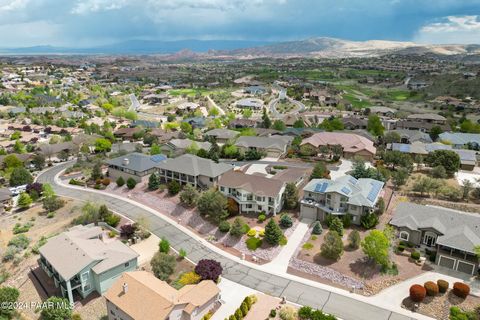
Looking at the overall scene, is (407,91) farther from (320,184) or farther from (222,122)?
(320,184)

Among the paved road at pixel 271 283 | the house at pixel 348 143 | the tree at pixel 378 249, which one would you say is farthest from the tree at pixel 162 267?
the house at pixel 348 143

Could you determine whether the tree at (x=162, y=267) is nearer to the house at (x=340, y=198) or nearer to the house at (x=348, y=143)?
the house at (x=340, y=198)

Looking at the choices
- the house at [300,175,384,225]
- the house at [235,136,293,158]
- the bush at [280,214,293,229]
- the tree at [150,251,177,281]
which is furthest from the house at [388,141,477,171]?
the tree at [150,251,177,281]

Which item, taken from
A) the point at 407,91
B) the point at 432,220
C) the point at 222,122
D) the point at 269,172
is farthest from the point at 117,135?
the point at 407,91

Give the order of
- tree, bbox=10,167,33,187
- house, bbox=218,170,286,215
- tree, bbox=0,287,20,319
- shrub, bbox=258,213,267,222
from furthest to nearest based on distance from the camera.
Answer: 1. tree, bbox=10,167,33,187
2. house, bbox=218,170,286,215
3. shrub, bbox=258,213,267,222
4. tree, bbox=0,287,20,319

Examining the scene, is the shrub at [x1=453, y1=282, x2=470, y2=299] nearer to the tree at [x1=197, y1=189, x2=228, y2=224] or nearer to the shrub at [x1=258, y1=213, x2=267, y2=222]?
the shrub at [x1=258, y1=213, x2=267, y2=222]

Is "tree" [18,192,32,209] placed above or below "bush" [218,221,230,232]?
below
